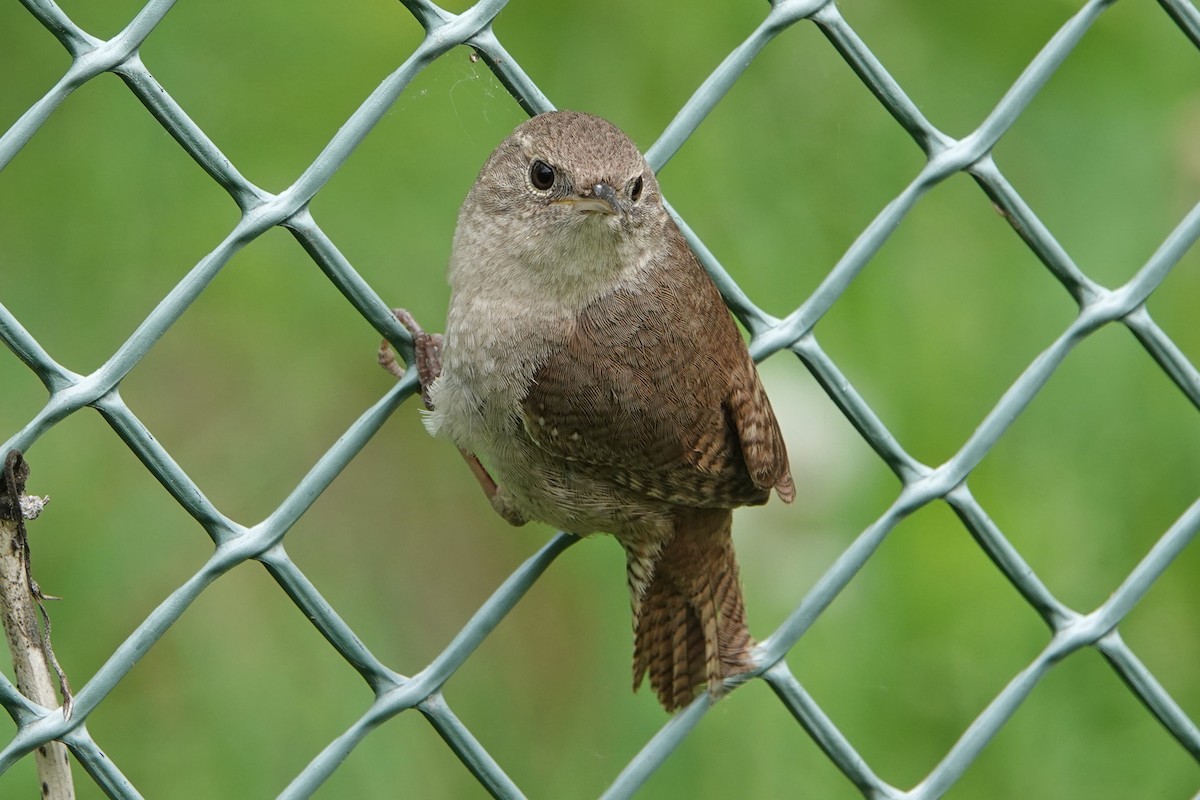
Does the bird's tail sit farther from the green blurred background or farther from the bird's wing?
the green blurred background

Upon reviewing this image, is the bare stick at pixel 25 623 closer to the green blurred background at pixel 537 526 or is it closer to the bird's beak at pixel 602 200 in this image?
the bird's beak at pixel 602 200

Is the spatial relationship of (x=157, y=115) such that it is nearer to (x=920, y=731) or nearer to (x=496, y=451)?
(x=496, y=451)

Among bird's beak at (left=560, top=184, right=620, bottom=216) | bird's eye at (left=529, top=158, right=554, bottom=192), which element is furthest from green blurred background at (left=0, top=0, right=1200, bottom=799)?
bird's beak at (left=560, top=184, right=620, bottom=216)

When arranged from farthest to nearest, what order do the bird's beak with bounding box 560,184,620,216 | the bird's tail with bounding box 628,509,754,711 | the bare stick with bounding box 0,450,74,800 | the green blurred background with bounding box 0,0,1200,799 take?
the green blurred background with bounding box 0,0,1200,799
the bird's tail with bounding box 628,509,754,711
the bird's beak with bounding box 560,184,620,216
the bare stick with bounding box 0,450,74,800

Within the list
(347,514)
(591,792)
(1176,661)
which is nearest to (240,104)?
(347,514)

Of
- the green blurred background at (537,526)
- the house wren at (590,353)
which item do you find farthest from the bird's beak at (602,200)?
the green blurred background at (537,526)

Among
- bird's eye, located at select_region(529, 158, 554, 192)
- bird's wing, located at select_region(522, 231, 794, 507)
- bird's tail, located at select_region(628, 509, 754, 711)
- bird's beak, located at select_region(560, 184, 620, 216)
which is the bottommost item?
bird's tail, located at select_region(628, 509, 754, 711)
